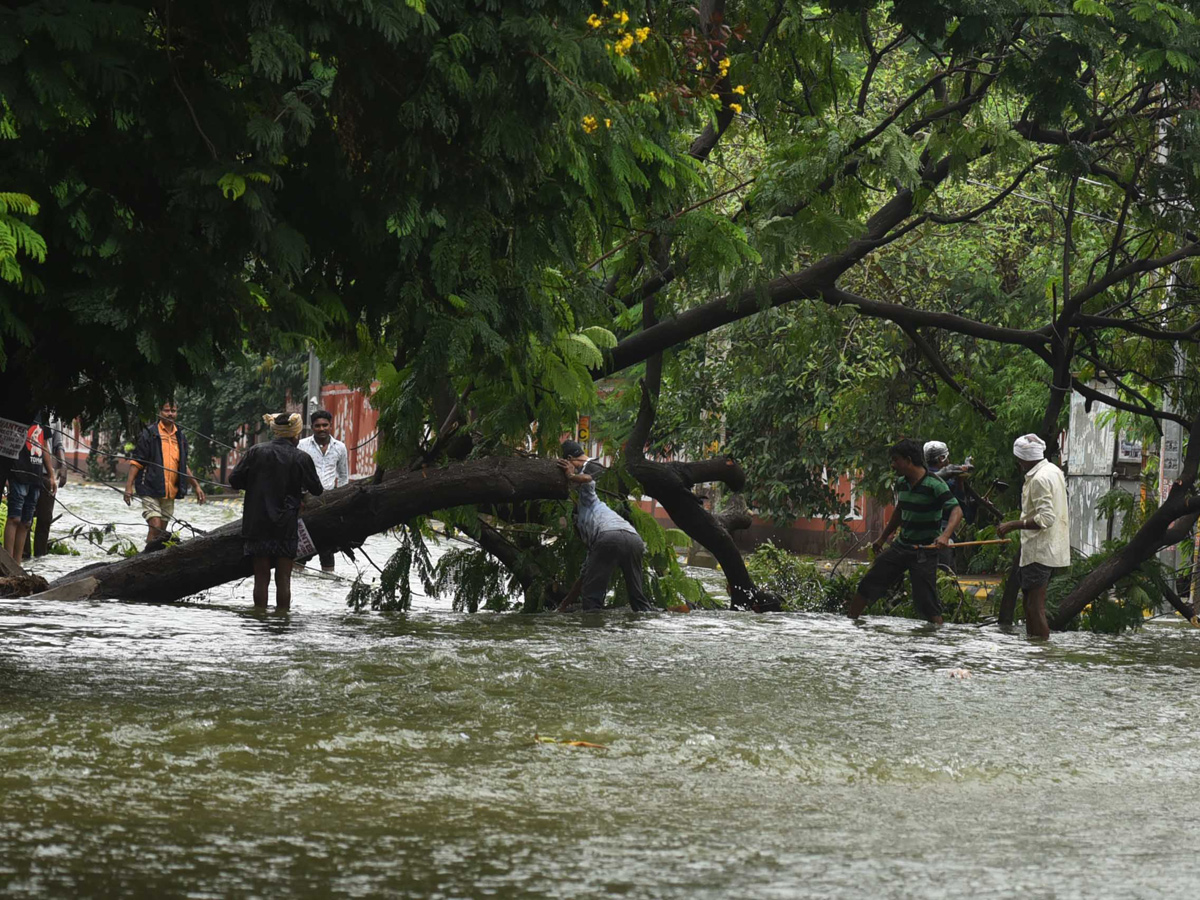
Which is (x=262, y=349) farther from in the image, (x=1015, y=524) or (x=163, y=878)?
(x=1015, y=524)

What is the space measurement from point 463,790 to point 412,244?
3262 mm

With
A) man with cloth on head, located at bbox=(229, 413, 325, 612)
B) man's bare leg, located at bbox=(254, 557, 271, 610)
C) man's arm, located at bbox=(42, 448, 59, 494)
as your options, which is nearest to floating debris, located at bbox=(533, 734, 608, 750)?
man with cloth on head, located at bbox=(229, 413, 325, 612)

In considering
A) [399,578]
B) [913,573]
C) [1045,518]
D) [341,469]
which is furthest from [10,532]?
[1045,518]

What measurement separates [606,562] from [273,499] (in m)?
2.81

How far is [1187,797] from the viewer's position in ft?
21.7

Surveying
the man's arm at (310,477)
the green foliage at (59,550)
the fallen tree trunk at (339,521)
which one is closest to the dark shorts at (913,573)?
the fallen tree trunk at (339,521)

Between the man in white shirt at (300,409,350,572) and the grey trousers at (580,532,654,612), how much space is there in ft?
11.9

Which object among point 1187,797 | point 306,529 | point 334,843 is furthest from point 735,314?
point 334,843

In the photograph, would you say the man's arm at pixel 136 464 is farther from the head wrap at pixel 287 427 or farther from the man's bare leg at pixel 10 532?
the head wrap at pixel 287 427

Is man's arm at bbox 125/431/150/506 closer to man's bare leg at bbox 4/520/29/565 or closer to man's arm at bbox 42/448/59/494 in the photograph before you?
man's arm at bbox 42/448/59/494

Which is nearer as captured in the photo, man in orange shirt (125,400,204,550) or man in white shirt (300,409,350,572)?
man in white shirt (300,409,350,572)

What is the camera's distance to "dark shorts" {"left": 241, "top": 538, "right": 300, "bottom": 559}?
13.5 m

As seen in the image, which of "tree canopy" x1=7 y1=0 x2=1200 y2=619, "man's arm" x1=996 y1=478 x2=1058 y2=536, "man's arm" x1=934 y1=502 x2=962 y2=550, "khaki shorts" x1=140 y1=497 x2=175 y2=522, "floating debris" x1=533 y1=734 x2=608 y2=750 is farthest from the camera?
"khaki shorts" x1=140 y1=497 x2=175 y2=522

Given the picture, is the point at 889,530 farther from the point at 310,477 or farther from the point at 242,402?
the point at 242,402
